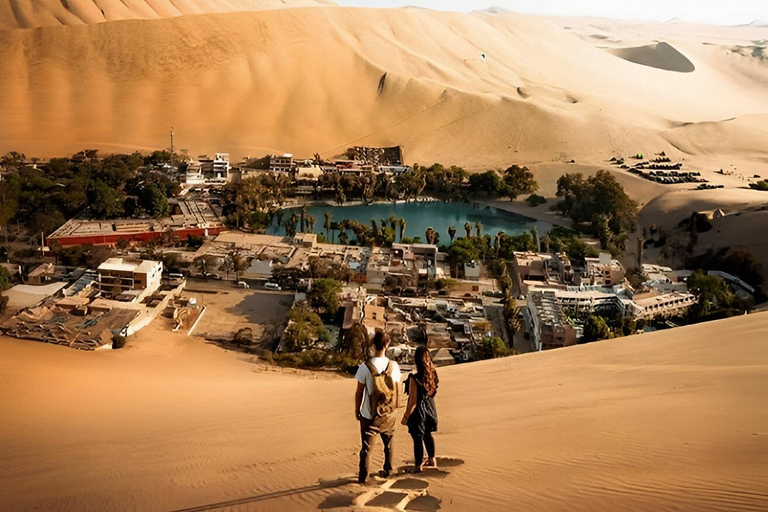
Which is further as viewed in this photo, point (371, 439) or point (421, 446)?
point (421, 446)

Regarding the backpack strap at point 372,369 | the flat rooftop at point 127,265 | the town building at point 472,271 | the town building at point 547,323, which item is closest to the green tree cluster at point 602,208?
the town building at point 472,271

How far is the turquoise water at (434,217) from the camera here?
30.6 m

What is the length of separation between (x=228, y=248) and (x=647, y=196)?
19.5 m

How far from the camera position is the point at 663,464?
5.11 metres

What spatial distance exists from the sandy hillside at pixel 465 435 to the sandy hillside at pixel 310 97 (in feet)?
104

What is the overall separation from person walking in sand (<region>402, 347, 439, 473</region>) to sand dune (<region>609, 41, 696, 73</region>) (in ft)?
259

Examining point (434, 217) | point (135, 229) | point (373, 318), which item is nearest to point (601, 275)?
point (373, 318)

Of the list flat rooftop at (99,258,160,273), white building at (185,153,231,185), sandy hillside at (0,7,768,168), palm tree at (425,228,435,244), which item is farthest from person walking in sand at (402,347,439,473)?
sandy hillside at (0,7,768,168)

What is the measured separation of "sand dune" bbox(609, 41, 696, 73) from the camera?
255 ft

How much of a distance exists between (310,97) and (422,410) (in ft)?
146

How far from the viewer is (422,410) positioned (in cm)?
527

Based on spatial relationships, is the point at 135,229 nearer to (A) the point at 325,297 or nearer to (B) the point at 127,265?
(B) the point at 127,265

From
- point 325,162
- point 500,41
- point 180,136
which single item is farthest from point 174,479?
point 500,41

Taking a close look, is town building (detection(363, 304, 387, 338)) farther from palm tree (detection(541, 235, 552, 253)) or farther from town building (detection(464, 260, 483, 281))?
palm tree (detection(541, 235, 552, 253))
